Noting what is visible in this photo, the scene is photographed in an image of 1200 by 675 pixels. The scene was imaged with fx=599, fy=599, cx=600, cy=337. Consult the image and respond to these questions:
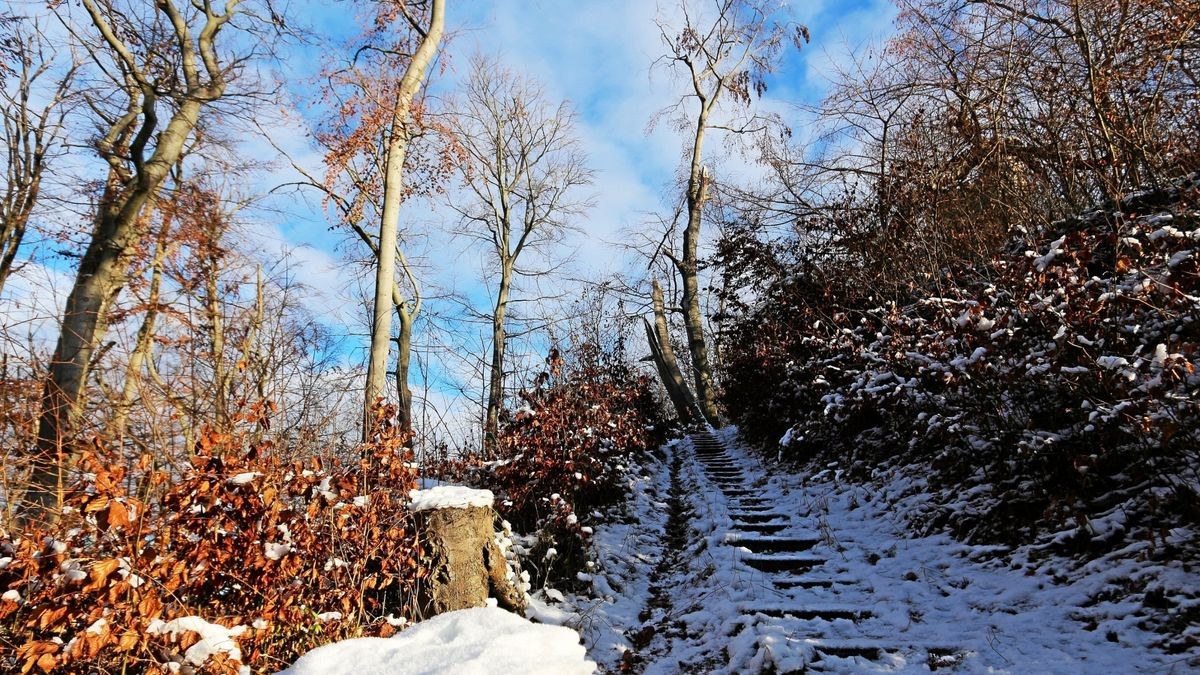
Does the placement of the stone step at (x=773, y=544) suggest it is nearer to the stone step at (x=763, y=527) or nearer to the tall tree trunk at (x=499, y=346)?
the stone step at (x=763, y=527)

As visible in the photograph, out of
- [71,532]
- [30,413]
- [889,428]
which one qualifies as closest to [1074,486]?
[889,428]

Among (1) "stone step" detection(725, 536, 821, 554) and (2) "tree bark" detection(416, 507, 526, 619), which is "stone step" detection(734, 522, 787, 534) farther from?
(2) "tree bark" detection(416, 507, 526, 619)

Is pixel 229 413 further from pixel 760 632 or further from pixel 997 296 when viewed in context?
A: pixel 997 296

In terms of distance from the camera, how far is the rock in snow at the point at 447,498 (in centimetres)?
441

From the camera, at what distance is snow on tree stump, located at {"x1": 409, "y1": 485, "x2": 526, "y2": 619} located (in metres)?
4.23

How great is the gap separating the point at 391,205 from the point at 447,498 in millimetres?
5143

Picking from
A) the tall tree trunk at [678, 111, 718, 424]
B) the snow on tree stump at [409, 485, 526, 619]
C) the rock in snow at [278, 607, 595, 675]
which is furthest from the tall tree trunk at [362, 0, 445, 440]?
the tall tree trunk at [678, 111, 718, 424]

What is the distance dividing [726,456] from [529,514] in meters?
6.07

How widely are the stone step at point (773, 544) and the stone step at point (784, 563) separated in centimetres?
31

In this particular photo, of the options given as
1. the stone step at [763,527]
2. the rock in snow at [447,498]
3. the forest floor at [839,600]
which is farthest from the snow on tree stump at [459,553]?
A: the stone step at [763,527]

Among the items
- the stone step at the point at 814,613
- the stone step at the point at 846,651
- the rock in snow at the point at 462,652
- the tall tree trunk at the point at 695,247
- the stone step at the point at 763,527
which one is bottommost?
the stone step at the point at 846,651

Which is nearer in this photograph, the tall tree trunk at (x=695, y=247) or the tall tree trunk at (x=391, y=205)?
the tall tree trunk at (x=391, y=205)

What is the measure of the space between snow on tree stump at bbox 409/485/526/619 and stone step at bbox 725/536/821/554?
229 centimetres

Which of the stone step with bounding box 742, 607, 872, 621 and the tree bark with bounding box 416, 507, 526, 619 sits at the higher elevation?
the tree bark with bounding box 416, 507, 526, 619
